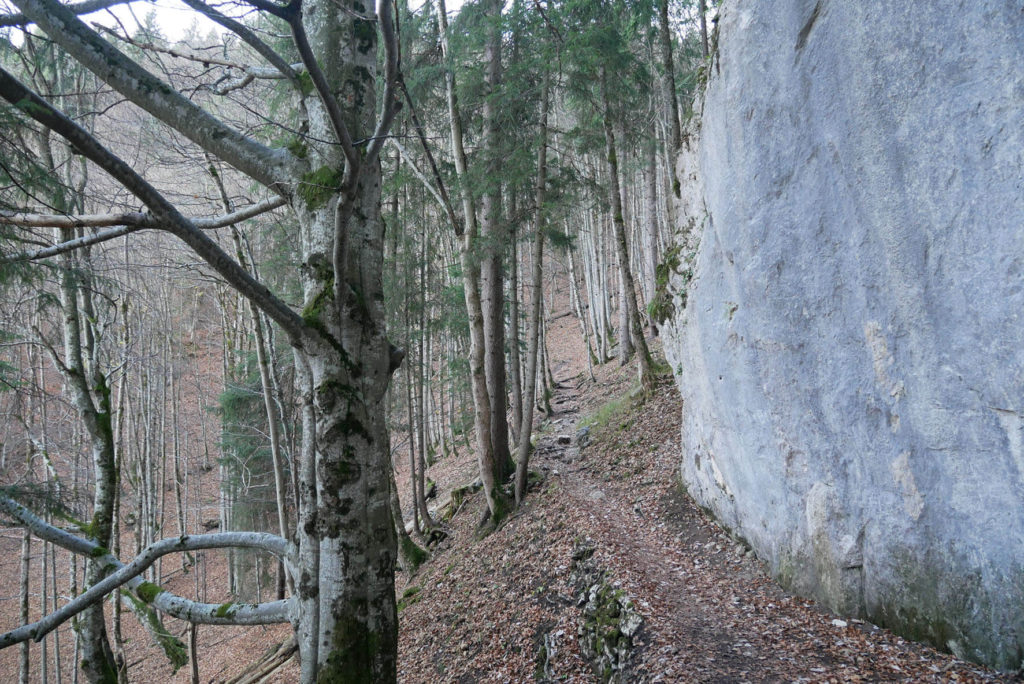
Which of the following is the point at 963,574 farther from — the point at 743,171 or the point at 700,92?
the point at 700,92

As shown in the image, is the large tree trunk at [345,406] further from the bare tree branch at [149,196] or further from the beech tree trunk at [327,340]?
the bare tree branch at [149,196]

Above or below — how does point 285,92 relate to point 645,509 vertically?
above

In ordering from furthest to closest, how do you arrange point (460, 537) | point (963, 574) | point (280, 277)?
1. point (280, 277)
2. point (460, 537)
3. point (963, 574)

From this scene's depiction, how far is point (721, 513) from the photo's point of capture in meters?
6.89

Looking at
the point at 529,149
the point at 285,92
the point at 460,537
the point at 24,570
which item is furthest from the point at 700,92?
the point at 24,570

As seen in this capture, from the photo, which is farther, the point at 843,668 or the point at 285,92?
the point at 285,92

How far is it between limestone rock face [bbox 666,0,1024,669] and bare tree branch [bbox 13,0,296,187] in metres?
4.50

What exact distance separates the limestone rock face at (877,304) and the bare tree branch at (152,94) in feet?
14.8

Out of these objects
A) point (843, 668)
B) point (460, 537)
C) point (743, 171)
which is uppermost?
point (743, 171)

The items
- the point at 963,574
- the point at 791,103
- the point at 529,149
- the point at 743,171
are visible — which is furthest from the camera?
the point at 529,149

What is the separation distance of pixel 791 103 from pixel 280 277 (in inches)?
437

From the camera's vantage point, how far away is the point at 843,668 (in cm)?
413

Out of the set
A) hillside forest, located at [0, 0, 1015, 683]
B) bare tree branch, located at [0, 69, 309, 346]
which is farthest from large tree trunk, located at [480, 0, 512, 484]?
bare tree branch, located at [0, 69, 309, 346]

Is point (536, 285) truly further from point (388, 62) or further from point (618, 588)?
point (388, 62)
